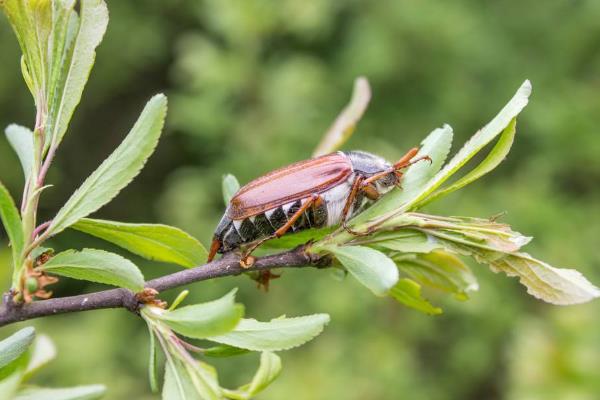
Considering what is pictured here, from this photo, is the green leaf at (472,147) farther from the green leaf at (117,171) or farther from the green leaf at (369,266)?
the green leaf at (117,171)

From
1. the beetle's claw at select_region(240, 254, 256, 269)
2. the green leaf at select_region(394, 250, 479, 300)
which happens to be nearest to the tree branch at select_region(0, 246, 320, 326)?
the beetle's claw at select_region(240, 254, 256, 269)

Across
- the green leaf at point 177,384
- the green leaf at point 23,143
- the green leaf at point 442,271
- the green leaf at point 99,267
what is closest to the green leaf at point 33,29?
the green leaf at point 23,143

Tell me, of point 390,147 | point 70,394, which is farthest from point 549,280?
point 390,147

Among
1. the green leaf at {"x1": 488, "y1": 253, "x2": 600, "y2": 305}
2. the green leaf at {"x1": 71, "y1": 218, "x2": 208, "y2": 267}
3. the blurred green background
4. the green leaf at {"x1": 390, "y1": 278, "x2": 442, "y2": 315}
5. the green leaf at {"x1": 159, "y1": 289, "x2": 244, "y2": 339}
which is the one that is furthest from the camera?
the blurred green background

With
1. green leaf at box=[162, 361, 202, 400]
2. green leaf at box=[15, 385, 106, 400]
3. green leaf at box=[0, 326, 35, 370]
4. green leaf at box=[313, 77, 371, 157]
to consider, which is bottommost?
green leaf at box=[15, 385, 106, 400]

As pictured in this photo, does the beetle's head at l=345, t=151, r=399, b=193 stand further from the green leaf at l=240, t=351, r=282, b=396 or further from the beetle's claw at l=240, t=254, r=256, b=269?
the green leaf at l=240, t=351, r=282, b=396

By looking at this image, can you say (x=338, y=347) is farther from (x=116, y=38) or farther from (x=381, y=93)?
(x=116, y=38)

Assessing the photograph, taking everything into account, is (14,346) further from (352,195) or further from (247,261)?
(352,195)
